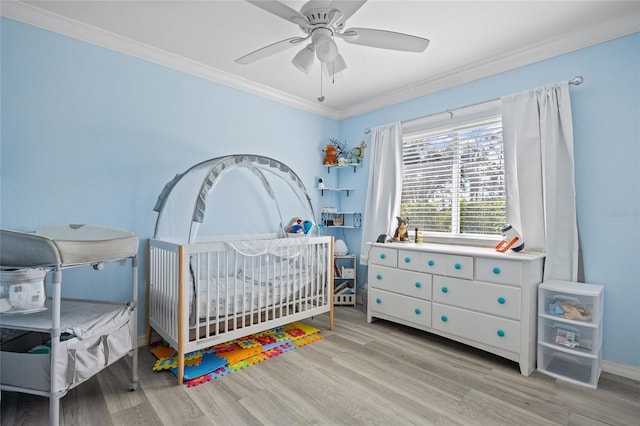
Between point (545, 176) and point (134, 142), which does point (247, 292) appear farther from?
point (545, 176)

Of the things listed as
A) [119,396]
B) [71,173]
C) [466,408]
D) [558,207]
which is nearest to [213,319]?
[119,396]

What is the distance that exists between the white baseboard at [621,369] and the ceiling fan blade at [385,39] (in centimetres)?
252

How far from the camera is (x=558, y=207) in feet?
7.55

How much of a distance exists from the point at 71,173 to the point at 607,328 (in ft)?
13.3

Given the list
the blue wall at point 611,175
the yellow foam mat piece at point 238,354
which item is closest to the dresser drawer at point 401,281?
the blue wall at point 611,175

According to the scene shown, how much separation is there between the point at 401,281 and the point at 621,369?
158 cm

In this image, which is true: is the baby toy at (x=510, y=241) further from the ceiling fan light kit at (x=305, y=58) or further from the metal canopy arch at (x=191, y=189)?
the ceiling fan light kit at (x=305, y=58)

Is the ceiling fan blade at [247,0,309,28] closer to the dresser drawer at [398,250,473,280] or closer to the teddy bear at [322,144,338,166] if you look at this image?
Answer: the dresser drawer at [398,250,473,280]

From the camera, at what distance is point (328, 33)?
1.79 meters

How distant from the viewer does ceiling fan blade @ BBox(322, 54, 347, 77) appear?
2014 millimetres

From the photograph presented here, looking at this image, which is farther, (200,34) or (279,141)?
(279,141)

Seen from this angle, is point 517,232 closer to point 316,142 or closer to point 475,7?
point 475,7

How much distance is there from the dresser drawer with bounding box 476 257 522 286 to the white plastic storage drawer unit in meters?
0.19

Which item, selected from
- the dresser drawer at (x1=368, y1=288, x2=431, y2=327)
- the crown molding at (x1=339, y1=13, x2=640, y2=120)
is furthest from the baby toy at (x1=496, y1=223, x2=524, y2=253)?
the crown molding at (x1=339, y1=13, x2=640, y2=120)
